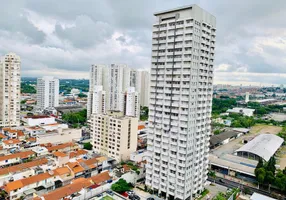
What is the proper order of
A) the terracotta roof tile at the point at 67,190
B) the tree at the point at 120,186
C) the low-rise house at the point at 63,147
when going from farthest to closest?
the low-rise house at the point at 63,147 < the tree at the point at 120,186 < the terracotta roof tile at the point at 67,190


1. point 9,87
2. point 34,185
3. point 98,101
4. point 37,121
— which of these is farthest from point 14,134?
point 98,101

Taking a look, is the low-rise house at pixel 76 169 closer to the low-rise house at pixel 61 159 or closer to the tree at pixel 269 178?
the low-rise house at pixel 61 159

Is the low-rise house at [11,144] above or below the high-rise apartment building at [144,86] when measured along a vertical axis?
below

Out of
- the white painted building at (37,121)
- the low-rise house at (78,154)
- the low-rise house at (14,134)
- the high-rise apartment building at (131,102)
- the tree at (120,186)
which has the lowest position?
the tree at (120,186)

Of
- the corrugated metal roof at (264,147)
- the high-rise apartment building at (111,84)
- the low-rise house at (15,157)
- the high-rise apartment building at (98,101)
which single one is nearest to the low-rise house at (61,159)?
the low-rise house at (15,157)

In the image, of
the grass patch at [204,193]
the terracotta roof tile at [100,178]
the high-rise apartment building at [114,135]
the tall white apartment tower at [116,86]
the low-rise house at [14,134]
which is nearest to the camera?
the grass patch at [204,193]

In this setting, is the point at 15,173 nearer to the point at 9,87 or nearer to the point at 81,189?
the point at 81,189
